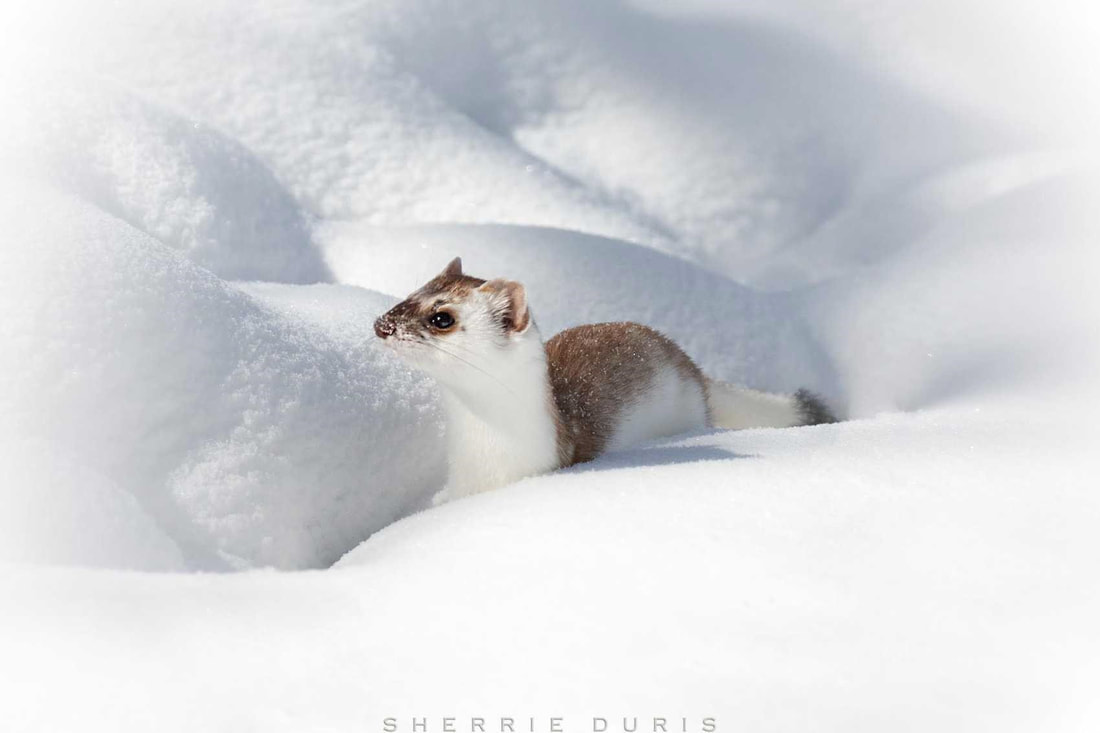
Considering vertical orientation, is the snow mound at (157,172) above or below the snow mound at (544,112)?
below

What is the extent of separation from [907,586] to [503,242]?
156cm

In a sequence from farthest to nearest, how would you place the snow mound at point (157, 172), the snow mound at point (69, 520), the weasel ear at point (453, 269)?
the snow mound at point (157, 172) < the weasel ear at point (453, 269) < the snow mound at point (69, 520)

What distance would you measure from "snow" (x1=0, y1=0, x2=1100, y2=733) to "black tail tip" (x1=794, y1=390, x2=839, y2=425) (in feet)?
0.45

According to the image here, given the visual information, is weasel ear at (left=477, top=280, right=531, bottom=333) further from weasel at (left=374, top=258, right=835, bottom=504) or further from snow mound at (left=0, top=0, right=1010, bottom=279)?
snow mound at (left=0, top=0, right=1010, bottom=279)

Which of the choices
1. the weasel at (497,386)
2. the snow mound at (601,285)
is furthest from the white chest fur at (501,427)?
the snow mound at (601,285)

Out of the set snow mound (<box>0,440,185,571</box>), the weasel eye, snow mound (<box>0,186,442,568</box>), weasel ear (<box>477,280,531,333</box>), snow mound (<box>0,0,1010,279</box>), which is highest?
snow mound (<box>0,0,1010,279</box>)

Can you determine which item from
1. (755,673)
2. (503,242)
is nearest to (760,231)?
(503,242)

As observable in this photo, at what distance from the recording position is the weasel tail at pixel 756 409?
2.32 metres

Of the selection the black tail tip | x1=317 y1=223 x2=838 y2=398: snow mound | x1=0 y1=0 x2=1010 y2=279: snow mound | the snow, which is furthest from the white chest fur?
x1=0 y1=0 x2=1010 y2=279: snow mound

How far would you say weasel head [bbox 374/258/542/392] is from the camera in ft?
5.61

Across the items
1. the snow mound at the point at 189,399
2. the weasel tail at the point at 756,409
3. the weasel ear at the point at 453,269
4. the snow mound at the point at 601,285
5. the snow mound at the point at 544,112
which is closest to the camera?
the snow mound at the point at 189,399

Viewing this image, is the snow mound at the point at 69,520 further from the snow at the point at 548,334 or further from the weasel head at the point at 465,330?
the weasel head at the point at 465,330

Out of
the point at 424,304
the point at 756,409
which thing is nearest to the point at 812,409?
the point at 756,409

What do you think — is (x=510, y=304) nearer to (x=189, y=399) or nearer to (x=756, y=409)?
(x=189, y=399)
